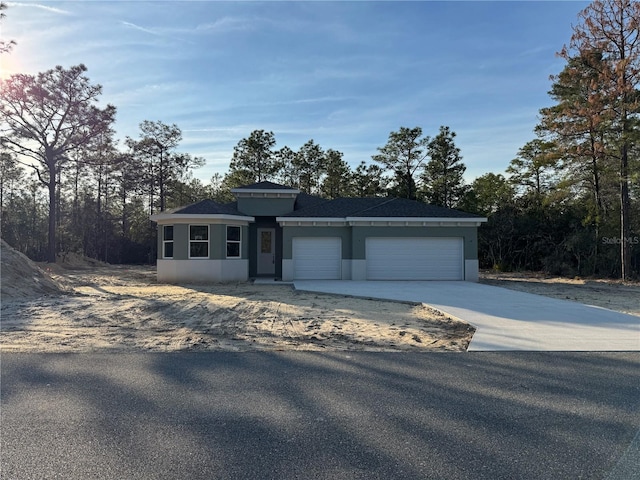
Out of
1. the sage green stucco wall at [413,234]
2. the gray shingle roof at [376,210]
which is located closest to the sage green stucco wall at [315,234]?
the sage green stucco wall at [413,234]

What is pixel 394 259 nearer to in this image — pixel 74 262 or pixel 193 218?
pixel 193 218

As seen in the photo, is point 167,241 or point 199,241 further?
point 167,241

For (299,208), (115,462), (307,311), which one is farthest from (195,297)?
(115,462)

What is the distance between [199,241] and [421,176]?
2038cm

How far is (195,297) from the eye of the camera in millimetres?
12484

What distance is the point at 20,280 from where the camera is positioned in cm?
1291

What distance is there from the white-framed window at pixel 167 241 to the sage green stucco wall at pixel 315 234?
4.66m

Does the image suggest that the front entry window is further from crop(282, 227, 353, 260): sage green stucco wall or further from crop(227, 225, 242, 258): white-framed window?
crop(282, 227, 353, 260): sage green stucco wall

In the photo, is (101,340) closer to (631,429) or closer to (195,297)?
(195,297)

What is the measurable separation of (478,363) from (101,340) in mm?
5904

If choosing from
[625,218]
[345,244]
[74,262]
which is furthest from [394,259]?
[74,262]

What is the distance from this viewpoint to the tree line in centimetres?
1848

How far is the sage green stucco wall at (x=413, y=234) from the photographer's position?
1756 cm

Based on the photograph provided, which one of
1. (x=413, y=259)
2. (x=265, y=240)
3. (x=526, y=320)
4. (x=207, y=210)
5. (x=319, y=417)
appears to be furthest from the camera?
(x=265, y=240)
